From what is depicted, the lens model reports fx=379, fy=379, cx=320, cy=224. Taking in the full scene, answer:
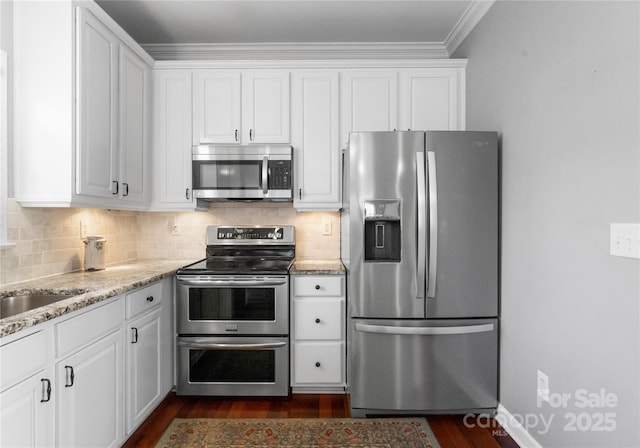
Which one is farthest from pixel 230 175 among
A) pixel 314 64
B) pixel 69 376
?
pixel 69 376

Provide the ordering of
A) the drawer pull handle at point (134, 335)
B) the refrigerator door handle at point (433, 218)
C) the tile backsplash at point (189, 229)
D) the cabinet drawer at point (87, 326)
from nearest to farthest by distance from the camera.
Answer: the cabinet drawer at point (87, 326) → the drawer pull handle at point (134, 335) → the refrigerator door handle at point (433, 218) → the tile backsplash at point (189, 229)

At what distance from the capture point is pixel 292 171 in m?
2.85

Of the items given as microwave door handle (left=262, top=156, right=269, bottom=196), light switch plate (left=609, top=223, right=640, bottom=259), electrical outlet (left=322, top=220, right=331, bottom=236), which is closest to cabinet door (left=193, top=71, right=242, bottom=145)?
microwave door handle (left=262, top=156, right=269, bottom=196)

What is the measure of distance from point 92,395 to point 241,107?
2.07 metres

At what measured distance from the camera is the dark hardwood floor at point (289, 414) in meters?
2.16

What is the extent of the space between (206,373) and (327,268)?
1099 mm

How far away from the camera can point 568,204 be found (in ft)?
5.60

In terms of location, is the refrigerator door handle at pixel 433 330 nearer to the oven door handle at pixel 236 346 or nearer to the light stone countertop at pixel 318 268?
the light stone countertop at pixel 318 268

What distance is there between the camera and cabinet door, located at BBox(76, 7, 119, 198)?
2.03m

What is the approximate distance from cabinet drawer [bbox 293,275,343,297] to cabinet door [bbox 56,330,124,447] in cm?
112

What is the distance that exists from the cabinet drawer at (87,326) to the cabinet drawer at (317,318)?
3.68 feet

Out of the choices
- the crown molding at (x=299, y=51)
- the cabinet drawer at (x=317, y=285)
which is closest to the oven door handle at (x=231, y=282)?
the cabinet drawer at (x=317, y=285)

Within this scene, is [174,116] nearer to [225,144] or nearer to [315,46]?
[225,144]

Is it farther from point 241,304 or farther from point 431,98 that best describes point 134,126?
point 431,98
